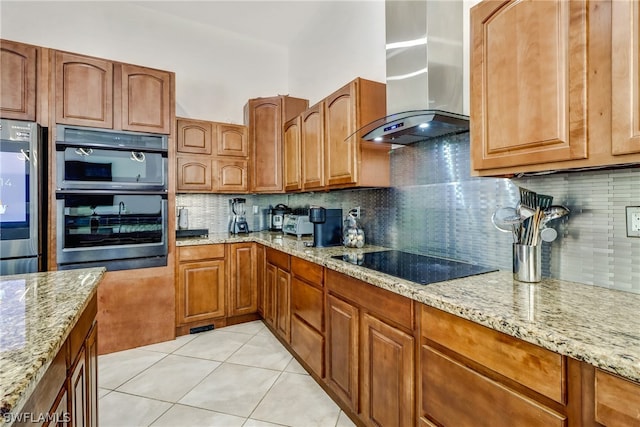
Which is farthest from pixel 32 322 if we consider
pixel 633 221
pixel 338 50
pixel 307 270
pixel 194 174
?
pixel 338 50

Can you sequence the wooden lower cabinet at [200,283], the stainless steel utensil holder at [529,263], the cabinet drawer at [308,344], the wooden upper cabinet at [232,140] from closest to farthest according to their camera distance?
1. the stainless steel utensil holder at [529,263]
2. the cabinet drawer at [308,344]
3. the wooden lower cabinet at [200,283]
4. the wooden upper cabinet at [232,140]

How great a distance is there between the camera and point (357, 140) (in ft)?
7.13

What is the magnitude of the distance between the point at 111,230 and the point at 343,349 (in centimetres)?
216

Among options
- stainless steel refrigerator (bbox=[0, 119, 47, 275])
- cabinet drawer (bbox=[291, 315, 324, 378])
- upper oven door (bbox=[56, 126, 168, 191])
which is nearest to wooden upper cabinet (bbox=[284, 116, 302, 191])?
upper oven door (bbox=[56, 126, 168, 191])

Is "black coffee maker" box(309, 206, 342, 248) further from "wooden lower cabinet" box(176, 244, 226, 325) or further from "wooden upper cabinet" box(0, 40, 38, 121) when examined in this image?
"wooden upper cabinet" box(0, 40, 38, 121)

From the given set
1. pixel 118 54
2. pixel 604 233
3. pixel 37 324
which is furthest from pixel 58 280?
pixel 118 54

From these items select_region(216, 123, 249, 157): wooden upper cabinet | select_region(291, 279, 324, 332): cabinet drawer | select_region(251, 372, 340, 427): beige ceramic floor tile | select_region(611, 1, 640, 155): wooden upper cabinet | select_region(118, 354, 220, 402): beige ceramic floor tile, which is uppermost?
select_region(216, 123, 249, 157): wooden upper cabinet

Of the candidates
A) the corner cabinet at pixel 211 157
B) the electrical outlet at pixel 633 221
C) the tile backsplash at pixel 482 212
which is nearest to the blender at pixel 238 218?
the corner cabinet at pixel 211 157

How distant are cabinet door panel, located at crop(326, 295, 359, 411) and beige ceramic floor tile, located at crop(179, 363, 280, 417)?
0.52 meters

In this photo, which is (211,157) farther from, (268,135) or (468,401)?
(468,401)

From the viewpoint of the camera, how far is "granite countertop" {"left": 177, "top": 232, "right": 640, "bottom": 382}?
0.75 meters

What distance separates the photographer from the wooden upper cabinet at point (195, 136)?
3205mm

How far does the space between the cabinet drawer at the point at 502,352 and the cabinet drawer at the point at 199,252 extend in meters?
2.36

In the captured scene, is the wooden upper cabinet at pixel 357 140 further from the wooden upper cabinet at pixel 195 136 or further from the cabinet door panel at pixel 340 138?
the wooden upper cabinet at pixel 195 136
